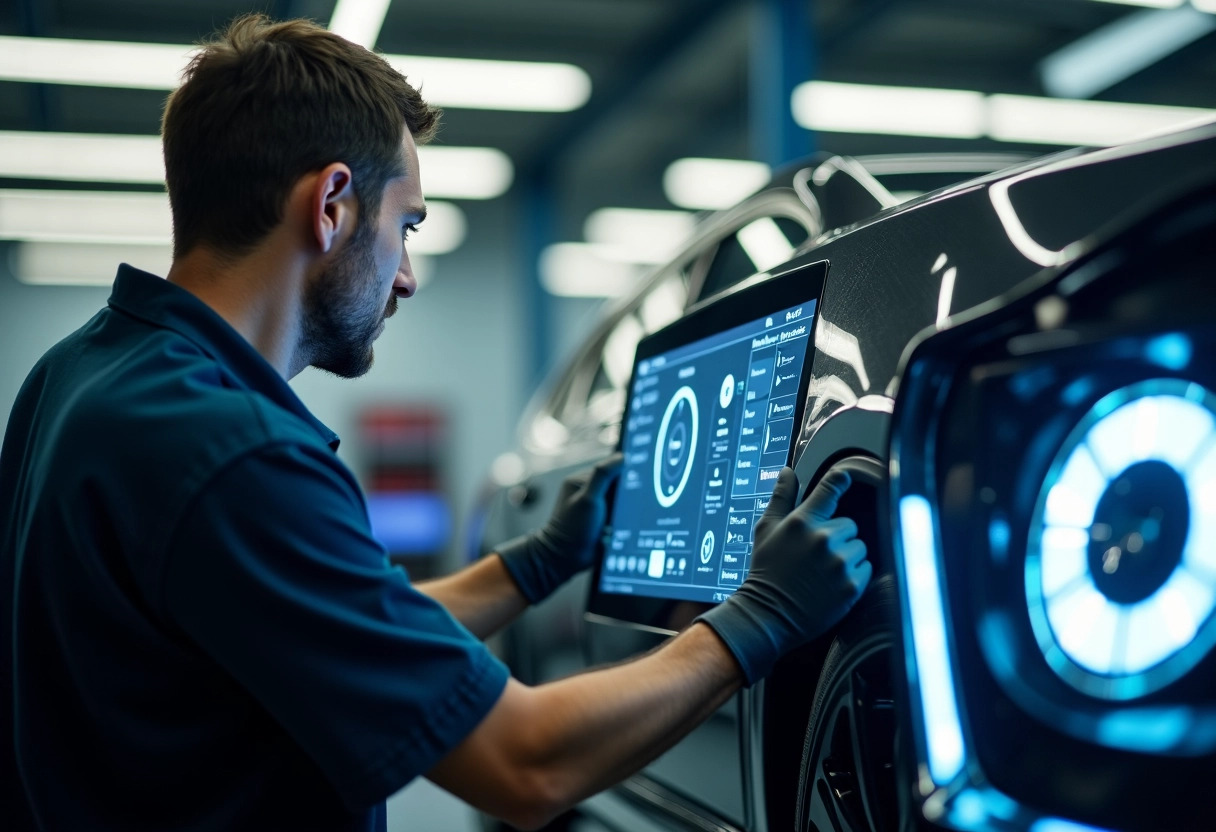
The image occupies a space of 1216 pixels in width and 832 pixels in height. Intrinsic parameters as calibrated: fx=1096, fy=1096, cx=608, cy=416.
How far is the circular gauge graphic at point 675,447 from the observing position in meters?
1.33

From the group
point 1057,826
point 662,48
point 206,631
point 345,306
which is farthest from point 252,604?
point 662,48

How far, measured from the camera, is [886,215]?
1.09 m

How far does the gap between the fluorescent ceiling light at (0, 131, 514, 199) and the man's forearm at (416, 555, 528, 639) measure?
15.1ft

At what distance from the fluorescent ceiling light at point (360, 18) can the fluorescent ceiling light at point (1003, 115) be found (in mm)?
2281

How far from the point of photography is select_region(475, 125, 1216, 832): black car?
72 centimetres

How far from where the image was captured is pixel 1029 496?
32.9 inches

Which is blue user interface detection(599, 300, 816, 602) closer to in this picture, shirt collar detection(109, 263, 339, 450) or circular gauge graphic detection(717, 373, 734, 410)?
circular gauge graphic detection(717, 373, 734, 410)

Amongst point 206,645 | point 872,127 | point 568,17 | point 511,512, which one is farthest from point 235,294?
point 872,127

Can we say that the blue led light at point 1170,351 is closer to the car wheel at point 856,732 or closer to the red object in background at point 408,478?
the car wheel at point 856,732

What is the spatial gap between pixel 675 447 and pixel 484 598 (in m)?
0.52

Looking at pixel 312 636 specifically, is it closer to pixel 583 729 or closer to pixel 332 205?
pixel 583 729

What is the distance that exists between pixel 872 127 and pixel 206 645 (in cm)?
595

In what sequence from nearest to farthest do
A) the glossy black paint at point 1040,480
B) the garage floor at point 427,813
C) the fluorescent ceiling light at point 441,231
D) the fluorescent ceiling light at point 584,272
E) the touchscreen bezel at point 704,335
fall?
the glossy black paint at point 1040,480 → the touchscreen bezel at point 704,335 → the garage floor at point 427,813 → the fluorescent ceiling light at point 441,231 → the fluorescent ceiling light at point 584,272

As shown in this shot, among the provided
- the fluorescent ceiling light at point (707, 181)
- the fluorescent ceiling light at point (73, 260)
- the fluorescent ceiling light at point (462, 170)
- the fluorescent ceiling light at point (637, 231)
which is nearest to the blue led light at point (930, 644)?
the fluorescent ceiling light at point (462, 170)
